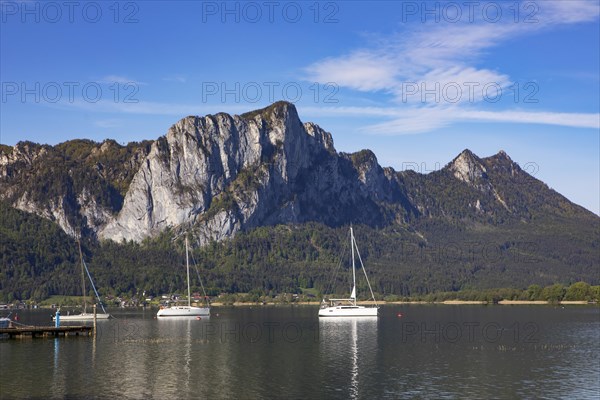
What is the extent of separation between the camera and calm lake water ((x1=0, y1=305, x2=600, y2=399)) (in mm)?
75312

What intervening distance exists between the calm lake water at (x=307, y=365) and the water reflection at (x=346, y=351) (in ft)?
0.53

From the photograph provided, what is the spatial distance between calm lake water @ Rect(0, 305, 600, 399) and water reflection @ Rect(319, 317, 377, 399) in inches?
6.4

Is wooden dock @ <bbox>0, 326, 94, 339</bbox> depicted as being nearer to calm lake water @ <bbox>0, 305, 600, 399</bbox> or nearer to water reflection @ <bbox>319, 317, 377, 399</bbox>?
calm lake water @ <bbox>0, 305, 600, 399</bbox>

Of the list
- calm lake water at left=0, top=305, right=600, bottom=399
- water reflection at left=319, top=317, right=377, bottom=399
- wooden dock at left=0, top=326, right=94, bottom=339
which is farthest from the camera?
wooden dock at left=0, top=326, right=94, bottom=339

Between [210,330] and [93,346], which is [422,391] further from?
[210,330]

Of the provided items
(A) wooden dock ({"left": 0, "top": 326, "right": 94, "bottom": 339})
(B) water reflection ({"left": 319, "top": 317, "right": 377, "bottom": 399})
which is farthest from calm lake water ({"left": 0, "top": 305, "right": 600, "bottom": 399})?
(A) wooden dock ({"left": 0, "top": 326, "right": 94, "bottom": 339})

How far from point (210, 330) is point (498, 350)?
218 feet

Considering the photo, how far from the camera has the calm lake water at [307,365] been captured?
2965 inches

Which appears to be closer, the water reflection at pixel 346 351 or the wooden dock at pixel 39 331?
the water reflection at pixel 346 351

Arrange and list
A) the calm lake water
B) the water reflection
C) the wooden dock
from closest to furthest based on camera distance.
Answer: the calm lake water, the water reflection, the wooden dock

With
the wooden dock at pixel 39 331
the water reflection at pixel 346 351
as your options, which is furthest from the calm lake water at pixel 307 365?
the wooden dock at pixel 39 331

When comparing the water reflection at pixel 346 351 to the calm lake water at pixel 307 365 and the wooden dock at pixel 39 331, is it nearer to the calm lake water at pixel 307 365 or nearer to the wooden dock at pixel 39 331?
the calm lake water at pixel 307 365

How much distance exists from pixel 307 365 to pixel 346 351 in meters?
18.2

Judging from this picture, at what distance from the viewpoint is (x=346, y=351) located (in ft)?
364
